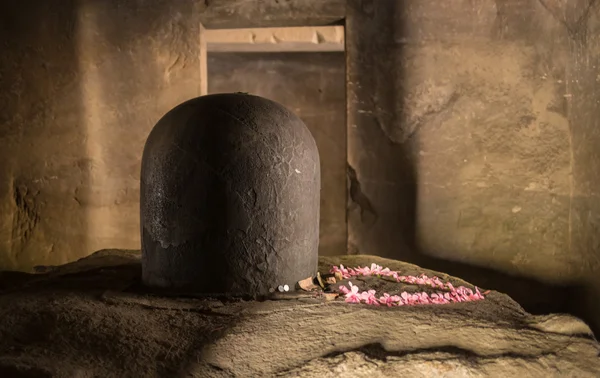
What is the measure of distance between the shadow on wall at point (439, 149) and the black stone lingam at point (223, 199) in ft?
5.58

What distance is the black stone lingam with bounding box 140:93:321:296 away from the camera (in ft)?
8.32

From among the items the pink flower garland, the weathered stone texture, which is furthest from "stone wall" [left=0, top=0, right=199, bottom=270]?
the weathered stone texture

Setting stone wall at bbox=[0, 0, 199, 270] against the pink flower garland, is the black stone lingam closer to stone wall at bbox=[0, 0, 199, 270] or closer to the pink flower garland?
the pink flower garland

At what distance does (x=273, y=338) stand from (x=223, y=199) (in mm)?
743

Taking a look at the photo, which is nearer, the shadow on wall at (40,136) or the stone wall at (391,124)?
the stone wall at (391,124)

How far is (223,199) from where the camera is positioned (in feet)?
8.29

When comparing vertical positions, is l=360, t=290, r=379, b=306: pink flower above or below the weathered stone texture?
below

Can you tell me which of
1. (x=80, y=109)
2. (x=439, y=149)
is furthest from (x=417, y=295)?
(x=80, y=109)

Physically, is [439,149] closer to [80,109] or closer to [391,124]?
[391,124]

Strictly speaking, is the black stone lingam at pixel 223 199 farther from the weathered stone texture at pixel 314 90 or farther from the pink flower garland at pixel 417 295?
the weathered stone texture at pixel 314 90

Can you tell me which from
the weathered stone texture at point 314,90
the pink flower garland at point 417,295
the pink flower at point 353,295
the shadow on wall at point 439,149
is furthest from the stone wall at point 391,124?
the weathered stone texture at point 314,90

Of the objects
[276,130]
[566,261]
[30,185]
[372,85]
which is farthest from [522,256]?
[30,185]

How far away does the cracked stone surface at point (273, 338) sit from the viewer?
182cm

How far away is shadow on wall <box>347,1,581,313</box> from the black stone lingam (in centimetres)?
170
